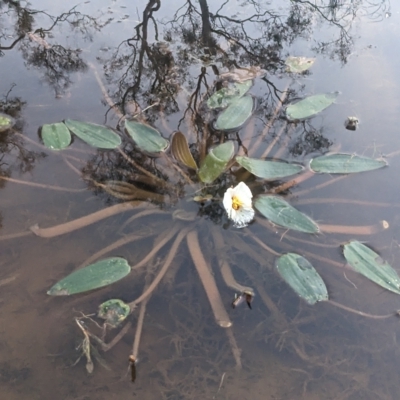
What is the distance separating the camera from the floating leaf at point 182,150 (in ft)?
5.74

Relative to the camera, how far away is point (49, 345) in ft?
4.25

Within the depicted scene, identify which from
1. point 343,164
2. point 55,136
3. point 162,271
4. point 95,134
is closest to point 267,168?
point 343,164

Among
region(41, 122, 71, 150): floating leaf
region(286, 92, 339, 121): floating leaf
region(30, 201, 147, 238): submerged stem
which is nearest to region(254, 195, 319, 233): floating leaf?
region(30, 201, 147, 238): submerged stem

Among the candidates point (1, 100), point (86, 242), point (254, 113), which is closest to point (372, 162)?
point (254, 113)

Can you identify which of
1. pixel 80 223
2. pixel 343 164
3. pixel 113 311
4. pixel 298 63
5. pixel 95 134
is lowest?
pixel 113 311

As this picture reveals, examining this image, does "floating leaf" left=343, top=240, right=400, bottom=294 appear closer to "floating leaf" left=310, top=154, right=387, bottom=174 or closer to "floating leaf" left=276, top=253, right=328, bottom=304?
"floating leaf" left=276, top=253, right=328, bottom=304

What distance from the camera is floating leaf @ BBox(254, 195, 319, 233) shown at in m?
1.52

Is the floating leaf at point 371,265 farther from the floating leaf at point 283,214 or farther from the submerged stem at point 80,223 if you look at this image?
the submerged stem at point 80,223

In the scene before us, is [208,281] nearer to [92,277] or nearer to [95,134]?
[92,277]

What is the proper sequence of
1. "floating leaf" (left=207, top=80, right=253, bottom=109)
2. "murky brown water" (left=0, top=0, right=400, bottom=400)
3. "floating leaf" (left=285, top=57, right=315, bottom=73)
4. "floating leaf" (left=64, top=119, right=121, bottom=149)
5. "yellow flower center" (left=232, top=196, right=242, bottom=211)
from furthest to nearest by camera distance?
"floating leaf" (left=285, top=57, right=315, bottom=73)
"floating leaf" (left=207, top=80, right=253, bottom=109)
"floating leaf" (left=64, top=119, right=121, bottom=149)
"yellow flower center" (left=232, top=196, right=242, bottom=211)
"murky brown water" (left=0, top=0, right=400, bottom=400)

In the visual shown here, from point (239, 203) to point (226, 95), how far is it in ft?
2.39

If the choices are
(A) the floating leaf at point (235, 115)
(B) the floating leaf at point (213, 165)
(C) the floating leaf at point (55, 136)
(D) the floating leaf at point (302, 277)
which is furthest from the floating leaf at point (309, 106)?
(C) the floating leaf at point (55, 136)

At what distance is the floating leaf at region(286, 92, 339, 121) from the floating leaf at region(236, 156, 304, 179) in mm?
397

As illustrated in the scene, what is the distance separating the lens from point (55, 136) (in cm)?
178
